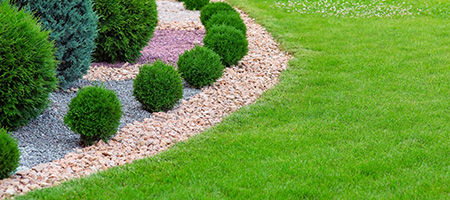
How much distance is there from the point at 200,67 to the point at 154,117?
51.7 inches

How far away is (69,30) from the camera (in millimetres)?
6469

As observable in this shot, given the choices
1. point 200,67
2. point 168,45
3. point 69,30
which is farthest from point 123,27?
point 168,45

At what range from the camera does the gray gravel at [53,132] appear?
5004mm

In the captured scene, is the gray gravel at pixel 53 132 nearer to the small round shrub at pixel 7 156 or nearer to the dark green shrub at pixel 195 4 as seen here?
the small round shrub at pixel 7 156

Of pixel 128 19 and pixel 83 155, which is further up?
pixel 128 19

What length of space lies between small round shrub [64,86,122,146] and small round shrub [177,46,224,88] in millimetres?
2101

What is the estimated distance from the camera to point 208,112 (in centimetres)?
643

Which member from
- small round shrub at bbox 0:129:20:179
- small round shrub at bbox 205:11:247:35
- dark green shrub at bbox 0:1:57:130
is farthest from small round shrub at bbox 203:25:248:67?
small round shrub at bbox 0:129:20:179

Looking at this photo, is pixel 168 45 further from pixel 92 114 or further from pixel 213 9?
pixel 92 114

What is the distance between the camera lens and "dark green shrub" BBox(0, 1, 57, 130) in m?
4.98

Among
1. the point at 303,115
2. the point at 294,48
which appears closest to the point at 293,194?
the point at 303,115

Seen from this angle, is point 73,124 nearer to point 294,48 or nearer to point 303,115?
point 303,115

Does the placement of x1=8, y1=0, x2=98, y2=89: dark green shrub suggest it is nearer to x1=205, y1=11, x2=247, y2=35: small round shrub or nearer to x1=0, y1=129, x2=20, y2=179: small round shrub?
x1=0, y1=129, x2=20, y2=179: small round shrub

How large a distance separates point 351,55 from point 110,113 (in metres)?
5.15
